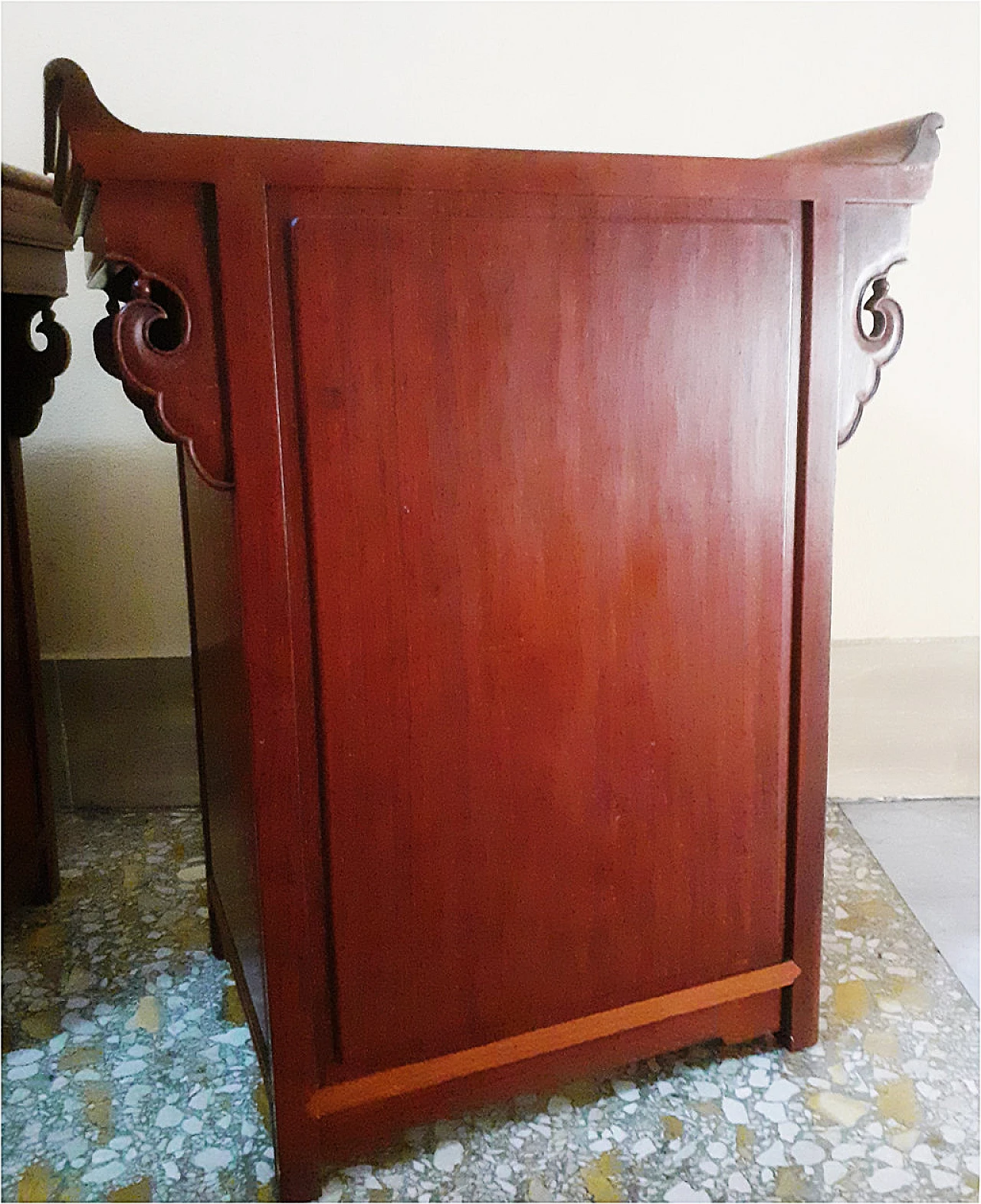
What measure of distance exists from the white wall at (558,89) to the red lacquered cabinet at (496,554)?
2.12 ft

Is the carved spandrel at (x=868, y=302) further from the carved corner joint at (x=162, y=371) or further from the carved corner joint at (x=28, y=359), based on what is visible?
the carved corner joint at (x=28, y=359)

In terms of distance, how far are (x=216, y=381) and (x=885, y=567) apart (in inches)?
52.6

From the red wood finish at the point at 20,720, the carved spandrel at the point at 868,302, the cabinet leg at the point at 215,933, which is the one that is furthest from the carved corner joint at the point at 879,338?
the red wood finish at the point at 20,720

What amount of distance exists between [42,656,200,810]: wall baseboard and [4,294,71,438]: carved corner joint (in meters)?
0.54

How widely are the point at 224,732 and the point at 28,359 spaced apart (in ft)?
2.09

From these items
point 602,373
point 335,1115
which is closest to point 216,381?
point 602,373

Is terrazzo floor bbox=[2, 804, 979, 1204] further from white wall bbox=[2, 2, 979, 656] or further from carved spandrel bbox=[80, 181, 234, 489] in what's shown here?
white wall bbox=[2, 2, 979, 656]

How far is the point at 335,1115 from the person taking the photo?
1.06 metres

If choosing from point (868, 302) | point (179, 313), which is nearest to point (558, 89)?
point (868, 302)

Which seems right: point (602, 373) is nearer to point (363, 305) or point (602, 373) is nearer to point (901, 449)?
point (363, 305)

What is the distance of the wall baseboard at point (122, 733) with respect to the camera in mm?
1872

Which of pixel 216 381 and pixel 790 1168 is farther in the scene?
pixel 790 1168

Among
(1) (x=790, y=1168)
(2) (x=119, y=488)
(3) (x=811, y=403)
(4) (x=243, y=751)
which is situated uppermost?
(3) (x=811, y=403)

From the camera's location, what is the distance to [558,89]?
1640mm
